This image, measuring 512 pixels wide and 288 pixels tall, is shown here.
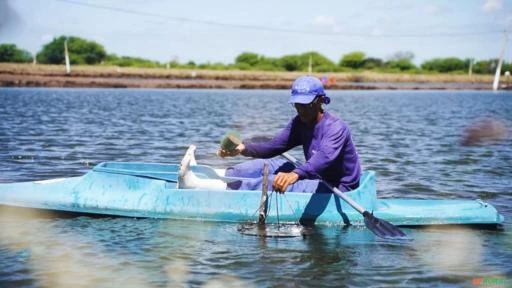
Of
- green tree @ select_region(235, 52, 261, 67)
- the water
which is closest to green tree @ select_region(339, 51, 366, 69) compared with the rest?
green tree @ select_region(235, 52, 261, 67)

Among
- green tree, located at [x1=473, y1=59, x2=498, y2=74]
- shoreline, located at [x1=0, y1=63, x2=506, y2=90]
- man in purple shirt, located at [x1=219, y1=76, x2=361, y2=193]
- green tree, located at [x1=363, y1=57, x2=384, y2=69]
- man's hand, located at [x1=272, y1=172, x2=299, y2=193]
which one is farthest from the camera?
green tree, located at [x1=363, y1=57, x2=384, y2=69]

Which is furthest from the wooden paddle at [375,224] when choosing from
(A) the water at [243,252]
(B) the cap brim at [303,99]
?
(B) the cap brim at [303,99]

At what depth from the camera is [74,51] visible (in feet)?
353

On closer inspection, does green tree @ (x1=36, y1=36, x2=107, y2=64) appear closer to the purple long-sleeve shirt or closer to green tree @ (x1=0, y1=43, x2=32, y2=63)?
green tree @ (x1=0, y1=43, x2=32, y2=63)

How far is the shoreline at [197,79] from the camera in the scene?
74.4m

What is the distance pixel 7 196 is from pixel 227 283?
3.96 meters

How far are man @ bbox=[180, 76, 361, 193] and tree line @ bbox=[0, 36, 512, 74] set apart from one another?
90.5 meters

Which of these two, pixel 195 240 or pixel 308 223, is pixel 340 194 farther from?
pixel 195 240

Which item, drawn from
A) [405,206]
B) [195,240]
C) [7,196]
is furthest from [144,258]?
[405,206]

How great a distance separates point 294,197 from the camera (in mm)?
8484

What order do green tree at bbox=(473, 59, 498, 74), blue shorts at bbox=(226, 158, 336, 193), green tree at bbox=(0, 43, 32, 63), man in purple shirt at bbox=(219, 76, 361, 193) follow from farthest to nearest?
green tree at bbox=(473, 59, 498, 74) < green tree at bbox=(0, 43, 32, 63) < blue shorts at bbox=(226, 158, 336, 193) < man in purple shirt at bbox=(219, 76, 361, 193)

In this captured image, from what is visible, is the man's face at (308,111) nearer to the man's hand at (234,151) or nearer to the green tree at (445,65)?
the man's hand at (234,151)

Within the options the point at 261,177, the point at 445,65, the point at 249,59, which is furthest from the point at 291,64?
the point at 261,177

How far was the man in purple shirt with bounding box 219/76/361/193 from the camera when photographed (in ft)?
25.5
